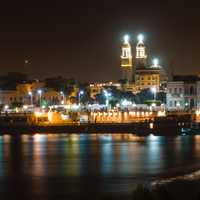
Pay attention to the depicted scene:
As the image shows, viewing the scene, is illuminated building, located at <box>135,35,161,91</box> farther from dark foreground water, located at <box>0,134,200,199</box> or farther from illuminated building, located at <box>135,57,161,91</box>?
dark foreground water, located at <box>0,134,200,199</box>

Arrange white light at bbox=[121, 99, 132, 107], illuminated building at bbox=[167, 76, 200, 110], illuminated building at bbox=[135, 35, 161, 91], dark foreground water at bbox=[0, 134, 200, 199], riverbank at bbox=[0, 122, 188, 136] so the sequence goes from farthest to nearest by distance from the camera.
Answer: illuminated building at bbox=[135, 35, 161, 91] < white light at bbox=[121, 99, 132, 107] < illuminated building at bbox=[167, 76, 200, 110] < riverbank at bbox=[0, 122, 188, 136] < dark foreground water at bbox=[0, 134, 200, 199]

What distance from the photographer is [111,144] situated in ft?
156

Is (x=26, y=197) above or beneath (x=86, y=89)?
beneath

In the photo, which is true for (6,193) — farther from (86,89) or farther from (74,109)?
(86,89)

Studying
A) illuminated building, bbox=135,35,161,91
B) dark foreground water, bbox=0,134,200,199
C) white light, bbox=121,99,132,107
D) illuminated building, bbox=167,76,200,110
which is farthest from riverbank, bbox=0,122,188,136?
illuminated building, bbox=135,35,161,91

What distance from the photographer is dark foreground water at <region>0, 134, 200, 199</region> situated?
27.5m

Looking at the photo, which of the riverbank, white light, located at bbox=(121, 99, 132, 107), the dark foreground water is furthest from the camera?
white light, located at bbox=(121, 99, 132, 107)

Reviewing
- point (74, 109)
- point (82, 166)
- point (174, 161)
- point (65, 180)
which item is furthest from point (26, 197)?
point (74, 109)

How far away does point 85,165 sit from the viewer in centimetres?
3531

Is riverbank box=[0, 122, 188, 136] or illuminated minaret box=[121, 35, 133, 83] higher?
illuminated minaret box=[121, 35, 133, 83]

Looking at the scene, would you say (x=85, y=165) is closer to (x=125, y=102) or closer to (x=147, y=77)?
(x=125, y=102)

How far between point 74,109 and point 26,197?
163 feet

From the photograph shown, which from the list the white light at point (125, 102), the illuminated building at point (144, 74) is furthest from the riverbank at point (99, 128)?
the illuminated building at point (144, 74)

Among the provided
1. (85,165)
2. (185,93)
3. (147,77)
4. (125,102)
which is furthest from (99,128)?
(147,77)
